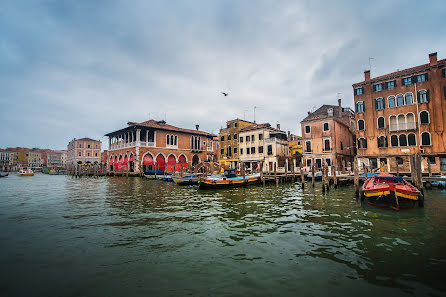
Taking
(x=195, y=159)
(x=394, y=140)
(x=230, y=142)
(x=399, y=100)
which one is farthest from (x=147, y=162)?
(x=399, y=100)

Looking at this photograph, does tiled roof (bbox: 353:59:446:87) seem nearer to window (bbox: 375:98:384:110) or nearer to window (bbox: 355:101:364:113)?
window (bbox: 375:98:384:110)

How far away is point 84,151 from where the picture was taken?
3305 inches

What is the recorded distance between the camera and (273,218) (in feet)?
30.8

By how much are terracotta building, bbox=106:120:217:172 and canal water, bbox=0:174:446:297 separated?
2892 cm

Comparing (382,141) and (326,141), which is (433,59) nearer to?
(382,141)

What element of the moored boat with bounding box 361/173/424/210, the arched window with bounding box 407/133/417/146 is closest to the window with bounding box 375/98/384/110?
the arched window with bounding box 407/133/417/146

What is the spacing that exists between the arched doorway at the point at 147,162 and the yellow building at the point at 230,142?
12.1 meters

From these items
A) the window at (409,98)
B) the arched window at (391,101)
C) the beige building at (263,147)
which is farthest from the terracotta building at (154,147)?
the window at (409,98)

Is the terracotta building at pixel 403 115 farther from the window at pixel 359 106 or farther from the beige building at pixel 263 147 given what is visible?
the beige building at pixel 263 147

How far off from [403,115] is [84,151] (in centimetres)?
8911

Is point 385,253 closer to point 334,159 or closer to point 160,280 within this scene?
point 160,280

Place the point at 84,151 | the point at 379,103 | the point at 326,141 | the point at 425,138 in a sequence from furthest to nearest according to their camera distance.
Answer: the point at 84,151
the point at 326,141
the point at 379,103
the point at 425,138

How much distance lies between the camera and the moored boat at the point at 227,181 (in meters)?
20.4

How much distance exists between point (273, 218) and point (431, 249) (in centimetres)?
467
